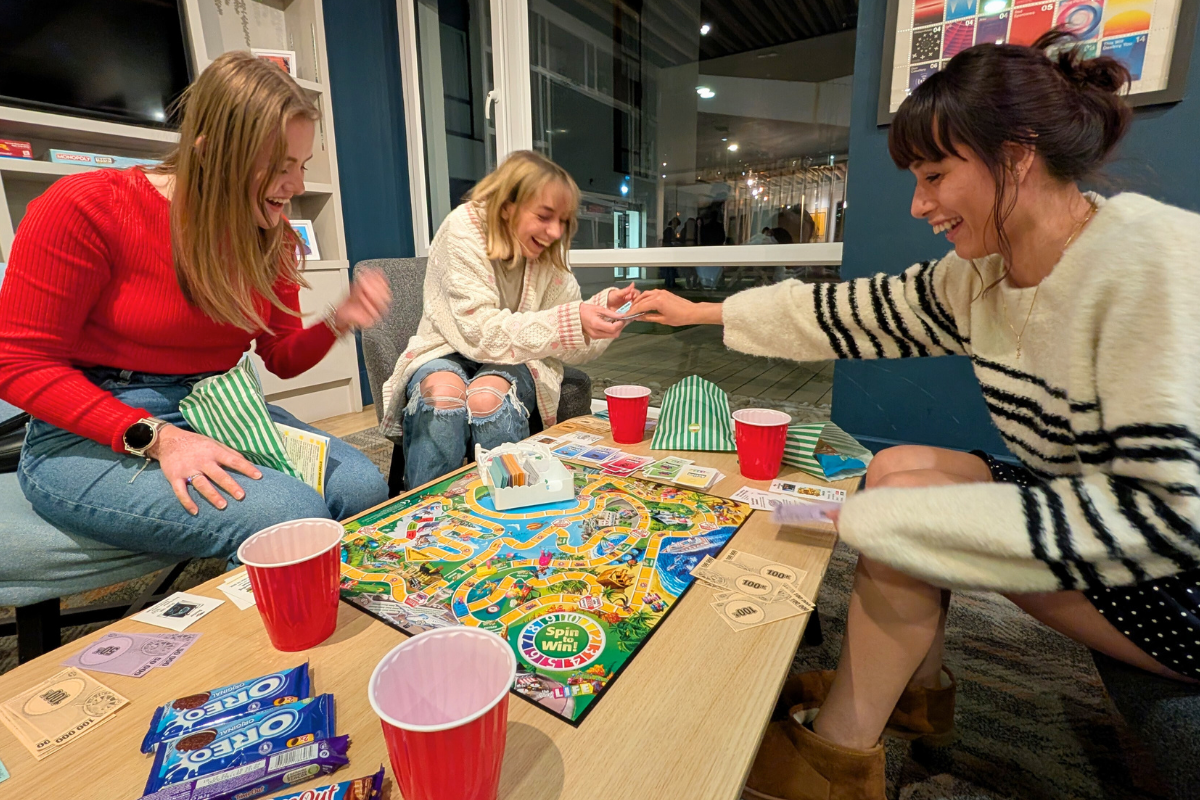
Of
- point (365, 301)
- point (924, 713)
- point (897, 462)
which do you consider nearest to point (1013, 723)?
point (924, 713)

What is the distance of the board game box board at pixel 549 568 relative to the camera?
575mm

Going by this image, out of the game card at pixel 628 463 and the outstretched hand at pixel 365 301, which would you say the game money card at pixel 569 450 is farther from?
the outstretched hand at pixel 365 301

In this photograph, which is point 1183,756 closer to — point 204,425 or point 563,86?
point 204,425

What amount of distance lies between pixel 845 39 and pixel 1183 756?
2356 millimetres

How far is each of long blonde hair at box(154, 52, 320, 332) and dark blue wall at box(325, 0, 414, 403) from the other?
2.31 metres

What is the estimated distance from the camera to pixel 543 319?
1339 millimetres

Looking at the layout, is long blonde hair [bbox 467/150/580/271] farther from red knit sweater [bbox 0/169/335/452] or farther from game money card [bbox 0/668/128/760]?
→ game money card [bbox 0/668/128/760]

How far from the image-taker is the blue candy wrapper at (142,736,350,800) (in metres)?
0.41

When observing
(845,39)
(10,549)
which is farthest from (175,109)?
(845,39)

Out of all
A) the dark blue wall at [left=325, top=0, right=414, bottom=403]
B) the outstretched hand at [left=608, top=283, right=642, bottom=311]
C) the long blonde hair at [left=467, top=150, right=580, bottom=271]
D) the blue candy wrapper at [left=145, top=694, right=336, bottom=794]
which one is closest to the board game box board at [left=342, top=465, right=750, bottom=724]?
the blue candy wrapper at [left=145, top=694, right=336, bottom=794]

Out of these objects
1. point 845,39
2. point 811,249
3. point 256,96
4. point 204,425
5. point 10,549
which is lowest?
point 10,549

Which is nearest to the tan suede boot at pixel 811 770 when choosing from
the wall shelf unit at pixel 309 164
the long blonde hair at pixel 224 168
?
the long blonde hair at pixel 224 168

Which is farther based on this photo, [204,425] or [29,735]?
[204,425]

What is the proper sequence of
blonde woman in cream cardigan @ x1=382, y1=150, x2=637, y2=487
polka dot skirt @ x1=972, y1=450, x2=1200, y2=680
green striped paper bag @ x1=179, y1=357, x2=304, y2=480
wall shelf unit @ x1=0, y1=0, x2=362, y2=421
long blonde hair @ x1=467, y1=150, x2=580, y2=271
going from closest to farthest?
polka dot skirt @ x1=972, y1=450, x2=1200, y2=680, green striped paper bag @ x1=179, y1=357, x2=304, y2=480, blonde woman in cream cardigan @ x1=382, y1=150, x2=637, y2=487, long blonde hair @ x1=467, y1=150, x2=580, y2=271, wall shelf unit @ x1=0, y1=0, x2=362, y2=421
